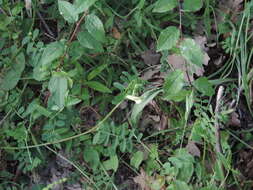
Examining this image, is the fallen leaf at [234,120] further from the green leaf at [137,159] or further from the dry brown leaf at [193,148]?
the green leaf at [137,159]

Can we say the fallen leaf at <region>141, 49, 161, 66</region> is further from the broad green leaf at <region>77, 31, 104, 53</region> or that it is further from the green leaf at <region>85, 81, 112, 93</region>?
the broad green leaf at <region>77, 31, 104, 53</region>

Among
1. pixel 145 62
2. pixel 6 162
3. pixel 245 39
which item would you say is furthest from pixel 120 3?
pixel 6 162

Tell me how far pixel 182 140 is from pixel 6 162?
2.25ft

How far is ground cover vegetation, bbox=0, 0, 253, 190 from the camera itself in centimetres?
145

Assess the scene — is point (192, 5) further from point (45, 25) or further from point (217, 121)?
point (45, 25)

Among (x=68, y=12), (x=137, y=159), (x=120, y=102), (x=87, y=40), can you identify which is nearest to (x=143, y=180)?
(x=137, y=159)

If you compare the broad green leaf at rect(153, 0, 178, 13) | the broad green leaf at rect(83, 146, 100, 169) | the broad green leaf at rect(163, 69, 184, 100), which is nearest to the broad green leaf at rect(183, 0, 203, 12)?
the broad green leaf at rect(153, 0, 178, 13)

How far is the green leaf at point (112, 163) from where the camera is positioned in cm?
153

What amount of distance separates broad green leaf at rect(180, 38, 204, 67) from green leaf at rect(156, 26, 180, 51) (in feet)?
0.10

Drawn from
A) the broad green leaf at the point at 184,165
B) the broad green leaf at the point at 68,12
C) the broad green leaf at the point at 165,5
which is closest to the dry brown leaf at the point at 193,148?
the broad green leaf at the point at 184,165

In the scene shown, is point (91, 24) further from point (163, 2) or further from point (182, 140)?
point (182, 140)

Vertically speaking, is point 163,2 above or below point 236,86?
above

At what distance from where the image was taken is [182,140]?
1.44m

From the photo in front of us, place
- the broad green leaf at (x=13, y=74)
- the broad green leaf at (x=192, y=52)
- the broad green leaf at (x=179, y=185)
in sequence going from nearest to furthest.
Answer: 1. the broad green leaf at (x=192, y=52)
2. the broad green leaf at (x=179, y=185)
3. the broad green leaf at (x=13, y=74)
